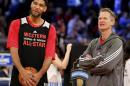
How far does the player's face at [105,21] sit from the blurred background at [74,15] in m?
9.61

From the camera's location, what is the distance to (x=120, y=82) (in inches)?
198

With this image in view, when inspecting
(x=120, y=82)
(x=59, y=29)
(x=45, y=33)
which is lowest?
(x=59, y=29)

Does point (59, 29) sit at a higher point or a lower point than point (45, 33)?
lower

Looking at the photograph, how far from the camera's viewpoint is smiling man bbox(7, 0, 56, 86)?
17.0ft

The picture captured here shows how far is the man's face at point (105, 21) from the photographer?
16.8 feet

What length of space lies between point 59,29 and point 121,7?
10.5ft

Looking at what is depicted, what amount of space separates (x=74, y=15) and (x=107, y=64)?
1226cm

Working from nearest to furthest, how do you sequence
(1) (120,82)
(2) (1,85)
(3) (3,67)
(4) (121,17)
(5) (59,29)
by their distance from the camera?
(1) (120,82) → (2) (1,85) → (3) (3,67) → (5) (59,29) → (4) (121,17)

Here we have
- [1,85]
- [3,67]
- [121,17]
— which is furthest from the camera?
[121,17]

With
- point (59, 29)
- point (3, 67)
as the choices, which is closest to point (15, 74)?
point (3, 67)

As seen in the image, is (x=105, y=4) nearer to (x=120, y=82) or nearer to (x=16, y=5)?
(x=16, y=5)

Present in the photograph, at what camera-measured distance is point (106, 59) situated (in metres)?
5.00

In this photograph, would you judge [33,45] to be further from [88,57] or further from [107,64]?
[107,64]

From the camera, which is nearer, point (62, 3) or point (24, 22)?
point (24, 22)
